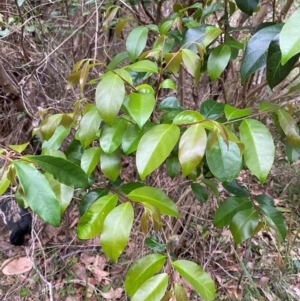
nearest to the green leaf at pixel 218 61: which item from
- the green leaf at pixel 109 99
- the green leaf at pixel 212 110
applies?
the green leaf at pixel 212 110

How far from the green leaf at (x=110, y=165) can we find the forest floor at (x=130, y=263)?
32.9 inches

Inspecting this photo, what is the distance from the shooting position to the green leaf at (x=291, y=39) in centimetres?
45

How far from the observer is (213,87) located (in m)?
1.57

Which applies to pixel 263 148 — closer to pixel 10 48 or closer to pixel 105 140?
pixel 105 140

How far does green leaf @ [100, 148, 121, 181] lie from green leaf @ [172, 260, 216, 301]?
234mm

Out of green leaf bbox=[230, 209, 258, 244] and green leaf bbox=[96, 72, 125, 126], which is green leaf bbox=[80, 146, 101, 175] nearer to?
green leaf bbox=[96, 72, 125, 126]

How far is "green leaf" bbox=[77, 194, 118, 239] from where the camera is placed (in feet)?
1.98

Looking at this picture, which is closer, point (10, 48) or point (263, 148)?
point (263, 148)

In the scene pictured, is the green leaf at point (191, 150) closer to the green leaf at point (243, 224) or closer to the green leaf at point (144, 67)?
the green leaf at point (144, 67)

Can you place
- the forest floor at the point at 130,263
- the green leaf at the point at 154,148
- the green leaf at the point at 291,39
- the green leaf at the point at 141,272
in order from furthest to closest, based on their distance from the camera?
the forest floor at the point at 130,263
the green leaf at the point at 141,272
the green leaf at the point at 154,148
the green leaf at the point at 291,39

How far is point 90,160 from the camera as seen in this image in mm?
719

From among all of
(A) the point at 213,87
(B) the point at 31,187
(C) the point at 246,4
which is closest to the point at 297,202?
(A) the point at 213,87

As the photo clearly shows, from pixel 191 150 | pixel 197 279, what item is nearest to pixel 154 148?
pixel 191 150

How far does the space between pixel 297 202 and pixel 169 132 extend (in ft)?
6.00
